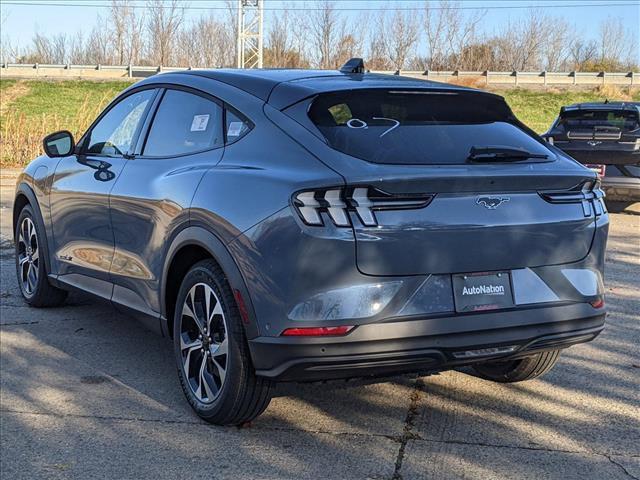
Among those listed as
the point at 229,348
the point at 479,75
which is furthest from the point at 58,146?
the point at 479,75

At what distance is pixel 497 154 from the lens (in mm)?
3631

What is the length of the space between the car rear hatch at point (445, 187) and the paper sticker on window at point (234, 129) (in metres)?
0.44

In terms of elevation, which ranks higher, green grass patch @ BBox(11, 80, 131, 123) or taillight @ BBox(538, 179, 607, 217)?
taillight @ BBox(538, 179, 607, 217)

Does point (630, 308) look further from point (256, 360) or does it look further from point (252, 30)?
point (252, 30)

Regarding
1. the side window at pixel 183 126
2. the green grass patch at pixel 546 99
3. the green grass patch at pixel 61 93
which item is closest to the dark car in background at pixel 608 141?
the side window at pixel 183 126

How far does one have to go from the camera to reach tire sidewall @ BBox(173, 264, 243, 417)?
3.59m

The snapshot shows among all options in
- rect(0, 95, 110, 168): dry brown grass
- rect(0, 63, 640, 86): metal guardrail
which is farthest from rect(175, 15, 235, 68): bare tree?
rect(0, 95, 110, 168): dry brown grass

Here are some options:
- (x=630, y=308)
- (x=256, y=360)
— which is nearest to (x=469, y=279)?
(x=256, y=360)

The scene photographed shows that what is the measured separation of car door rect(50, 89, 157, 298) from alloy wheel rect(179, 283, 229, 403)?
39.6 inches

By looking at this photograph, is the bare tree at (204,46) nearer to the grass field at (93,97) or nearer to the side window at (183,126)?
the grass field at (93,97)

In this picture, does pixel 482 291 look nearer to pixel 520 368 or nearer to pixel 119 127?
pixel 520 368

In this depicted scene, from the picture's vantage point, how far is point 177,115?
4.52 m

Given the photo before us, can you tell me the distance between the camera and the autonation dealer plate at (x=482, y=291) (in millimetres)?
3363

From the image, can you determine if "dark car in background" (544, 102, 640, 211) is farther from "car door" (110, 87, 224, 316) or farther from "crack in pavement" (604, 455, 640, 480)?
"crack in pavement" (604, 455, 640, 480)
